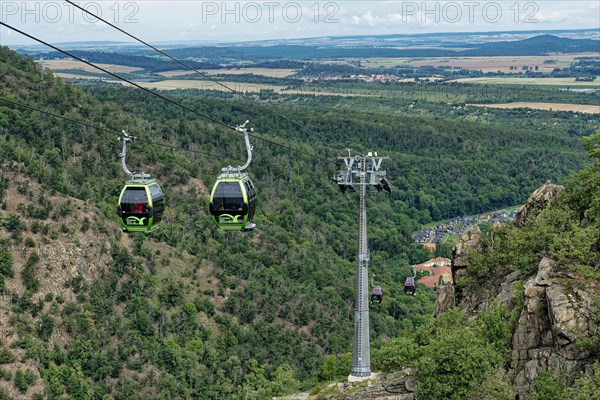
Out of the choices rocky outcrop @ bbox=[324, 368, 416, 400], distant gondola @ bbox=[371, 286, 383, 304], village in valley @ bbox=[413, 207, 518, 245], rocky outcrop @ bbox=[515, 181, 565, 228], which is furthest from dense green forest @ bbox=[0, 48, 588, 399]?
village in valley @ bbox=[413, 207, 518, 245]

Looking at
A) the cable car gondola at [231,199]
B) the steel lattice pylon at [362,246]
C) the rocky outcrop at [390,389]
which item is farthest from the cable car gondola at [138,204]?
the rocky outcrop at [390,389]

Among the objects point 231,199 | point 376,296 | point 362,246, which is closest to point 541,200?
point 362,246

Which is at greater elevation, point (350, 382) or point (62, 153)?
point (62, 153)

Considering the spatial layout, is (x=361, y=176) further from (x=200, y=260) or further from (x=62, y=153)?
(x=62, y=153)

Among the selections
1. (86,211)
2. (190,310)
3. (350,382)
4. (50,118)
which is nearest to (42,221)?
(86,211)

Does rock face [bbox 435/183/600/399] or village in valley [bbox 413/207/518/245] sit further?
village in valley [bbox 413/207/518/245]

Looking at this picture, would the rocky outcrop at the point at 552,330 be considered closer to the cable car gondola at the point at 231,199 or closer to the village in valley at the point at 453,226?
the cable car gondola at the point at 231,199

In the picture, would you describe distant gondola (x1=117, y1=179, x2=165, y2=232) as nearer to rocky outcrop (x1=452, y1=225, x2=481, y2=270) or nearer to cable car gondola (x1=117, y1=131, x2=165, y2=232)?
cable car gondola (x1=117, y1=131, x2=165, y2=232)

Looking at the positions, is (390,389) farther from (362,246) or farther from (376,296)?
(376,296)

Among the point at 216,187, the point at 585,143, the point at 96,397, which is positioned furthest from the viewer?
the point at 96,397
